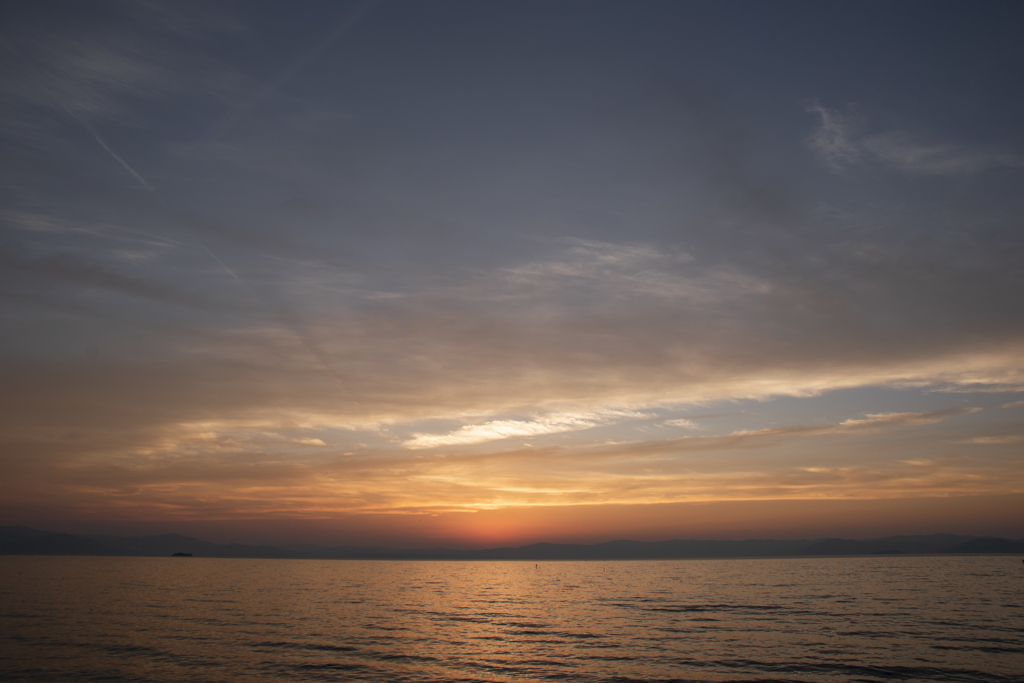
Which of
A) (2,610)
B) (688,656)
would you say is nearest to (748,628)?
(688,656)

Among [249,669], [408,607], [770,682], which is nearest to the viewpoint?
[770,682]

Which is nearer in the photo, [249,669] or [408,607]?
[249,669]

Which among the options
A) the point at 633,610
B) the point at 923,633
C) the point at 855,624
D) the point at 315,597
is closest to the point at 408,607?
the point at 315,597

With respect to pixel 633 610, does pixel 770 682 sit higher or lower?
higher

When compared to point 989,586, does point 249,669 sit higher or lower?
higher

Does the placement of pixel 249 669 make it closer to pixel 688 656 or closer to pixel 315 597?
pixel 688 656

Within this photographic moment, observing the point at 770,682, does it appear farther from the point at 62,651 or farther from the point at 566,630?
the point at 62,651

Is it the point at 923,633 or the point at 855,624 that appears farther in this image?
the point at 855,624

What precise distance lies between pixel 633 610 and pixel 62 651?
2580 inches

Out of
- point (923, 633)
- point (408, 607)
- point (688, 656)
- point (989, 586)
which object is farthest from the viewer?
point (989, 586)

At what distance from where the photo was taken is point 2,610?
245 feet

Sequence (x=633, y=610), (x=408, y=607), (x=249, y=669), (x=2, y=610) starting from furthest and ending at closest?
(x=408, y=607)
(x=633, y=610)
(x=2, y=610)
(x=249, y=669)

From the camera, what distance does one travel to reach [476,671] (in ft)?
139

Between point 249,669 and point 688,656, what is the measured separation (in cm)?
3435
